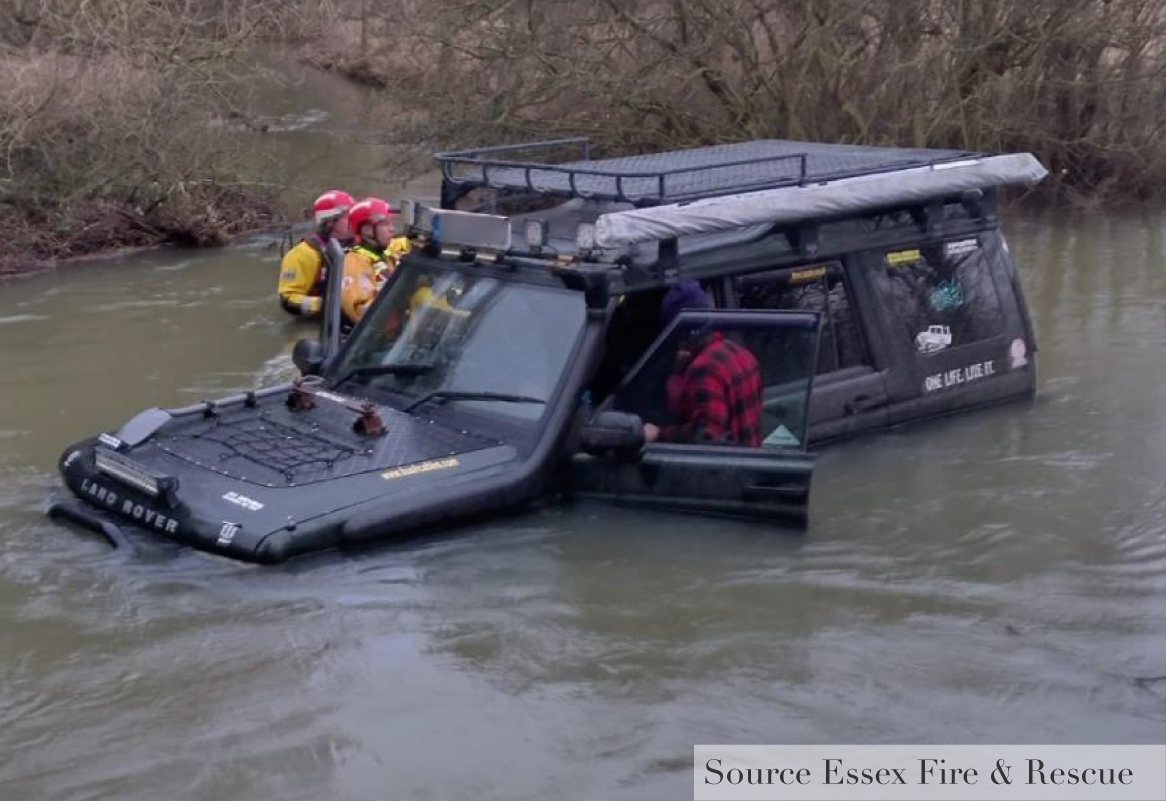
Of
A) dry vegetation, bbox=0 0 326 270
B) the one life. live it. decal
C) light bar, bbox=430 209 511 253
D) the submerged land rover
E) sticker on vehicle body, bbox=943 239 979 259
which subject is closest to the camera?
the submerged land rover

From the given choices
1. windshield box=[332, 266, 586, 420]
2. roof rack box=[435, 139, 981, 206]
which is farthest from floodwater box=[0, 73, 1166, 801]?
roof rack box=[435, 139, 981, 206]

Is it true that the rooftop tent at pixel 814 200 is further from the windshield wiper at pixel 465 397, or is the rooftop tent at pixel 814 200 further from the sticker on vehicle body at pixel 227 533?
the sticker on vehicle body at pixel 227 533

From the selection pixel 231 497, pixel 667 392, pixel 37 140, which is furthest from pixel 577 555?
pixel 37 140

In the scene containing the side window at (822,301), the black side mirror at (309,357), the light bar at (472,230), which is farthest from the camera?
the black side mirror at (309,357)

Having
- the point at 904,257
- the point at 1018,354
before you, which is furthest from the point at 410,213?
the point at 1018,354

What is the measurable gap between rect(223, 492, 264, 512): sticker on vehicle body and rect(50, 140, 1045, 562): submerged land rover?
1 centimetres

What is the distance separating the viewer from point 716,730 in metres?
5.85

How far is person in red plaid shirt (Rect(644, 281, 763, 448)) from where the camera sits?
7.72 metres

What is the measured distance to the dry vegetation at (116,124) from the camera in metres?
16.8

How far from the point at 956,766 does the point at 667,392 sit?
268 centimetres

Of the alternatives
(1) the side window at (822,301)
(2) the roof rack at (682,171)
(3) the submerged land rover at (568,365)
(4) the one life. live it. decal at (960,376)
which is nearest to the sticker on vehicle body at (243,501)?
(3) the submerged land rover at (568,365)

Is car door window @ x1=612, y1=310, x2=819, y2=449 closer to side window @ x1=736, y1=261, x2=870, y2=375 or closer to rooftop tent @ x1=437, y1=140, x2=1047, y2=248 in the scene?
rooftop tent @ x1=437, y1=140, x2=1047, y2=248

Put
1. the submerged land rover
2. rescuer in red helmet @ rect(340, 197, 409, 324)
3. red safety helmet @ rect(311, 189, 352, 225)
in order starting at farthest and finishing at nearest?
red safety helmet @ rect(311, 189, 352, 225), rescuer in red helmet @ rect(340, 197, 409, 324), the submerged land rover

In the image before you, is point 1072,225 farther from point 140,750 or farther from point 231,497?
point 140,750
